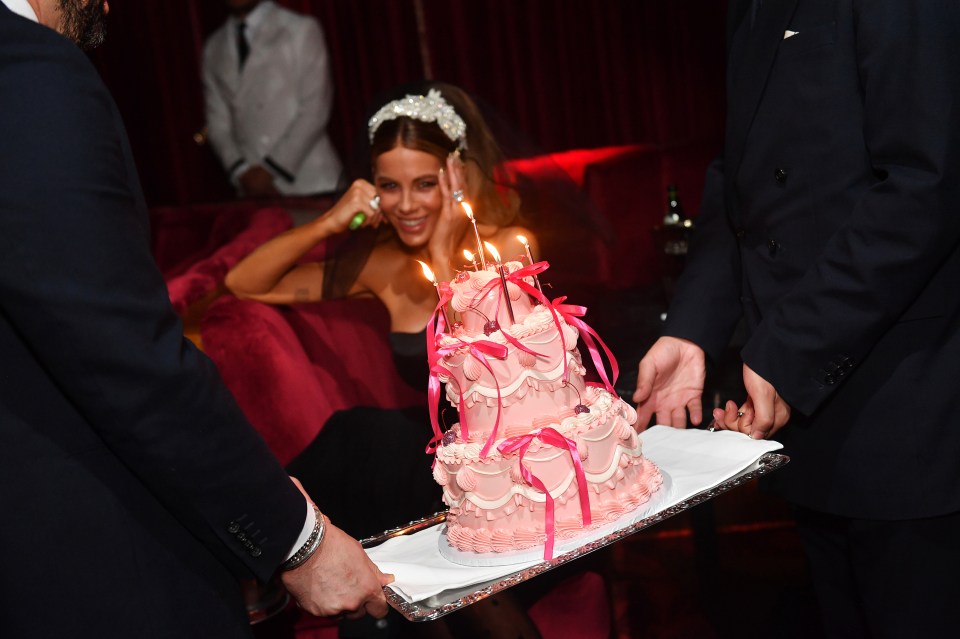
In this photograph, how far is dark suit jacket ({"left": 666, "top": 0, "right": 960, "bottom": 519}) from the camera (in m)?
1.38

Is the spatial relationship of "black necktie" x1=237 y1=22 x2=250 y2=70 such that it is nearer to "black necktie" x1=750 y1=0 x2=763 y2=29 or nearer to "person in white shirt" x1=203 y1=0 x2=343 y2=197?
"person in white shirt" x1=203 y1=0 x2=343 y2=197

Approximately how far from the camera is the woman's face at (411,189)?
2848mm

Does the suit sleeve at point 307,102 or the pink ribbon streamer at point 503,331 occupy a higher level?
the suit sleeve at point 307,102

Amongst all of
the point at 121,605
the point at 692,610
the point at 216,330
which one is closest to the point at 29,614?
the point at 121,605

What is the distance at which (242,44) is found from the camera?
6207 millimetres

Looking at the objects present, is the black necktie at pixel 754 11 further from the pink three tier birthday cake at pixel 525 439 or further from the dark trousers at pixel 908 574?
the dark trousers at pixel 908 574

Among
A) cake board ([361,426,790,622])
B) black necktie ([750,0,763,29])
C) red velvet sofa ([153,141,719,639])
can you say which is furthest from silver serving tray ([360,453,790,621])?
red velvet sofa ([153,141,719,639])

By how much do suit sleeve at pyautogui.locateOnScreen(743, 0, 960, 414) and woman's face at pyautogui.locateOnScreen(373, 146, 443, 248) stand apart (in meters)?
1.50

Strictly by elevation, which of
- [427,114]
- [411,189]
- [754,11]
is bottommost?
[411,189]

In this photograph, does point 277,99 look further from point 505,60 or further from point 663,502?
point 663,502

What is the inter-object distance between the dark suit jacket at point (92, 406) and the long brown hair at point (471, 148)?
64.3 inches

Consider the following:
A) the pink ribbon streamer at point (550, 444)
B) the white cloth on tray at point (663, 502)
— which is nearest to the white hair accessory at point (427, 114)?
the white cloth on tray at point (663, 502)

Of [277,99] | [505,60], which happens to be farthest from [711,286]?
[505,60]

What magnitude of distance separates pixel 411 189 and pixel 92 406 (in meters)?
1.78
